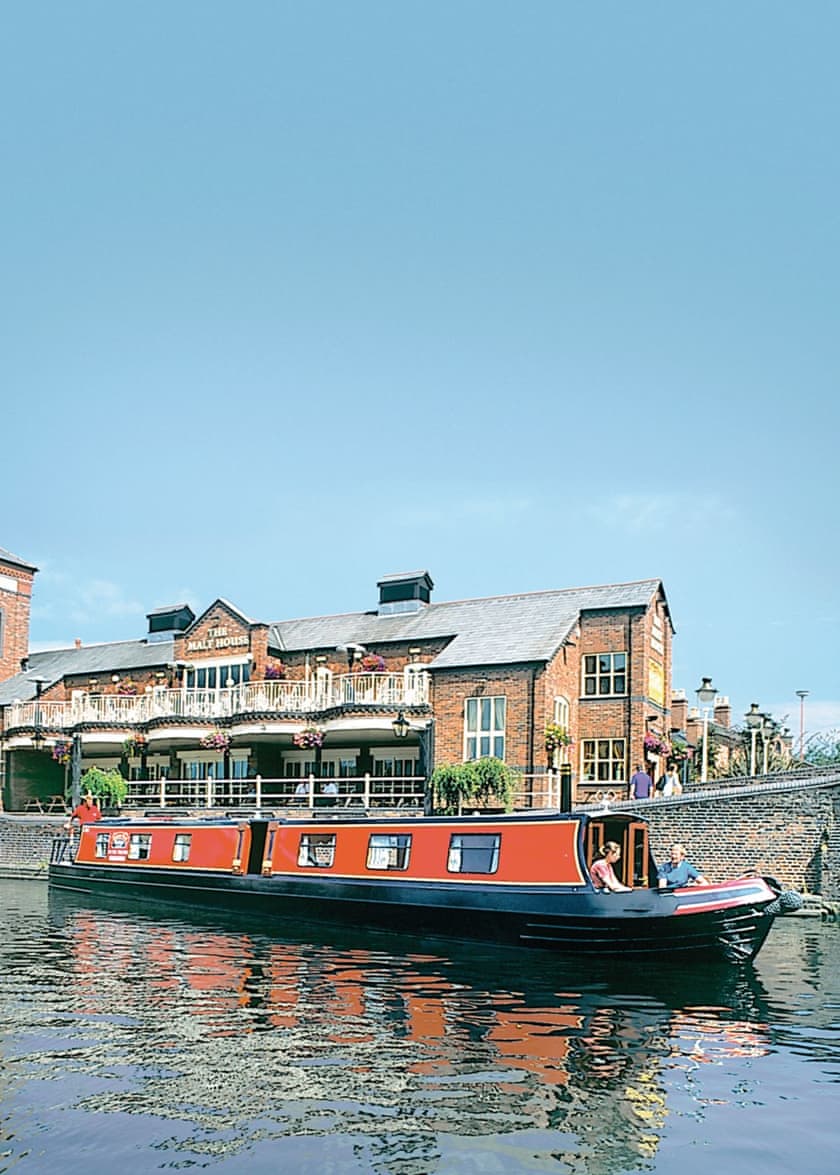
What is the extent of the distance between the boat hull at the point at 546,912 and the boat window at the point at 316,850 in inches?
16.5

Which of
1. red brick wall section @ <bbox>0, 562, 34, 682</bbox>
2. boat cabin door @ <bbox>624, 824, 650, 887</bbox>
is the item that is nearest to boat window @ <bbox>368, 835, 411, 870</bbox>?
boat cabin door @ <bbox>624, 824, 650, 887</bbox>

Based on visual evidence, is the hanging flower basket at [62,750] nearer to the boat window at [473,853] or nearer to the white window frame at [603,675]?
the white window frame at [603,675]

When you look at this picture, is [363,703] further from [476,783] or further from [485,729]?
[476,783]

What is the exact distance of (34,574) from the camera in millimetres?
49344

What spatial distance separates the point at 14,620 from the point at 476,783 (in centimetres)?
2586

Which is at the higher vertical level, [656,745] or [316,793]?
[656,745]

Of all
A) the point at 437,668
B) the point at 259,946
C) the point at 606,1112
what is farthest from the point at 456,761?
the point at 606,1112

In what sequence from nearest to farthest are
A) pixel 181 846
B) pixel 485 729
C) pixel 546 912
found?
pixel 546 912, pixel 181 846, pixel 485 729

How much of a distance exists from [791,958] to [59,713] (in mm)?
28068

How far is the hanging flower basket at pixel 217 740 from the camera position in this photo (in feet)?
117

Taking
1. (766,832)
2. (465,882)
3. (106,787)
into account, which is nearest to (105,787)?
(106,787)

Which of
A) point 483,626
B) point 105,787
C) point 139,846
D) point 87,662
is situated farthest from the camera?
point 87,662

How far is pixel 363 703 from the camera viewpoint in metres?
33.1

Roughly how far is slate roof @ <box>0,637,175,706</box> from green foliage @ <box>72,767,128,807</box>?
515 cm
